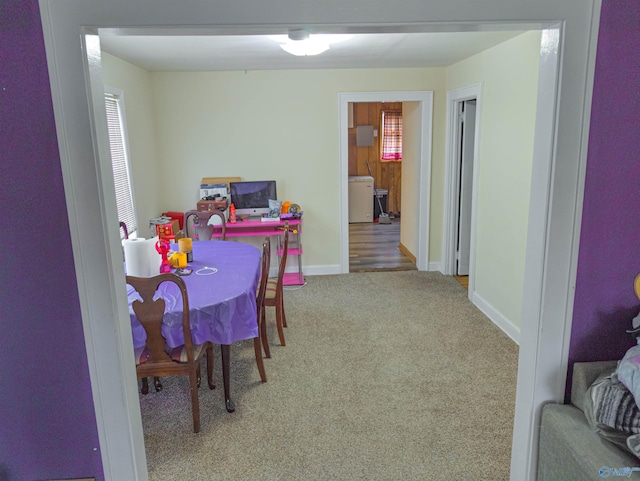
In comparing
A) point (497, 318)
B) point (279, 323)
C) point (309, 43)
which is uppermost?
point (309, 43)

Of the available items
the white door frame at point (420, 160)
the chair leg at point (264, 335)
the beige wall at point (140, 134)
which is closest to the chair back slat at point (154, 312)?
the chair leg at point (264, 335)

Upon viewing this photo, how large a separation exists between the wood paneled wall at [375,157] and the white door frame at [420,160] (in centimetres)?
339

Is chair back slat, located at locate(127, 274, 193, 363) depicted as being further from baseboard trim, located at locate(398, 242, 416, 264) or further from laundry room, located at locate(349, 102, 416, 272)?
laundry room, located at locate(349, 102, 416, 272)

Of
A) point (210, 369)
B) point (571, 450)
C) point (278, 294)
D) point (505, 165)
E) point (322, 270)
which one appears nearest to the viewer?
point (571, 450)

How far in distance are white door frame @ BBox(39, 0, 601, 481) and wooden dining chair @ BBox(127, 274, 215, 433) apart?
27.0 inches

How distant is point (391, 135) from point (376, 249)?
9.84 ft

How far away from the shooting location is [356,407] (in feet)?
9.00

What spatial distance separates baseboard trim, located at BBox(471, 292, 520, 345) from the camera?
3.57 m

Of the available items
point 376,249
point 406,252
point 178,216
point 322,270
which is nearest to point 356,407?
Result: point 322,270

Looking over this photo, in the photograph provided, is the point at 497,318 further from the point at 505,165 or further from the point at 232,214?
the point at 232,214

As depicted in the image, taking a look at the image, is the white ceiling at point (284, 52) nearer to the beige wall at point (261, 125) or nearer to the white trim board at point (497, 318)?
the beige wall at point (261, 125)

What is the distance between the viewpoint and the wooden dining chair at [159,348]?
2.23 meters

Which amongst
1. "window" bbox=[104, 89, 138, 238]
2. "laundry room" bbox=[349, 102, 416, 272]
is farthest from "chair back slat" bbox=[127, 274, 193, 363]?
"laundry room" bbox=[349, 102, 416, 272]

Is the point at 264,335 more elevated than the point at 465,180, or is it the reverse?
the point at 465,180
